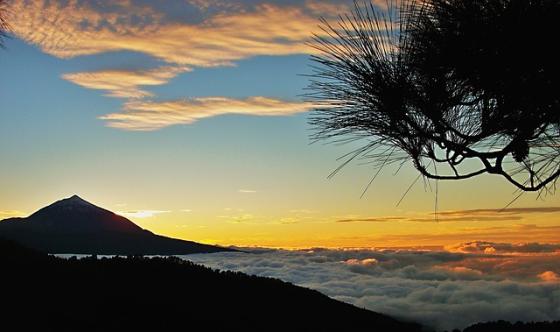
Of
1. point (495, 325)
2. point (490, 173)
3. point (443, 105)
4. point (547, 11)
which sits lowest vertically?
point (495, 325)

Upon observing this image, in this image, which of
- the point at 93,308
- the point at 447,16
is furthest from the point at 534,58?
the point at 93,308

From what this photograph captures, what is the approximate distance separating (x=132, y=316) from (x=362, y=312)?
6.96m

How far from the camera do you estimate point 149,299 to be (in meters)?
11.5

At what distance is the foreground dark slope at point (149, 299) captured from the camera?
10.4m

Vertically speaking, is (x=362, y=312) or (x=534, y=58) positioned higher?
(x=534, y=58)

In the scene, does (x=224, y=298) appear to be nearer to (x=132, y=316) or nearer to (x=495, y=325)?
(x=132, y=316)

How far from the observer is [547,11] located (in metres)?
6.91

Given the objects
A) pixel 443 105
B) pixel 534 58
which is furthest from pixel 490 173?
pixel 534 58

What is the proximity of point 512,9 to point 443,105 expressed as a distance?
1553mm

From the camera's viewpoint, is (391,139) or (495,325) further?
(495,325)

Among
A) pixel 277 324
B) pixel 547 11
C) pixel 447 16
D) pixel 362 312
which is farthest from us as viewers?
pixel 362 312

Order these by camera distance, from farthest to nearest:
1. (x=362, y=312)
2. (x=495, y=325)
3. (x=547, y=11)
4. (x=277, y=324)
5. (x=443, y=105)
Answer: (x=362, y=312), (x=495, y=325), (x=277, y=324), (x=443, y=105), (x=547, y=11)

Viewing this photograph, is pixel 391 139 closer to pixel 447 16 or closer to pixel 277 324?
pixel 447 16

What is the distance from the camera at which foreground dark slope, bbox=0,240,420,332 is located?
10.4 m
